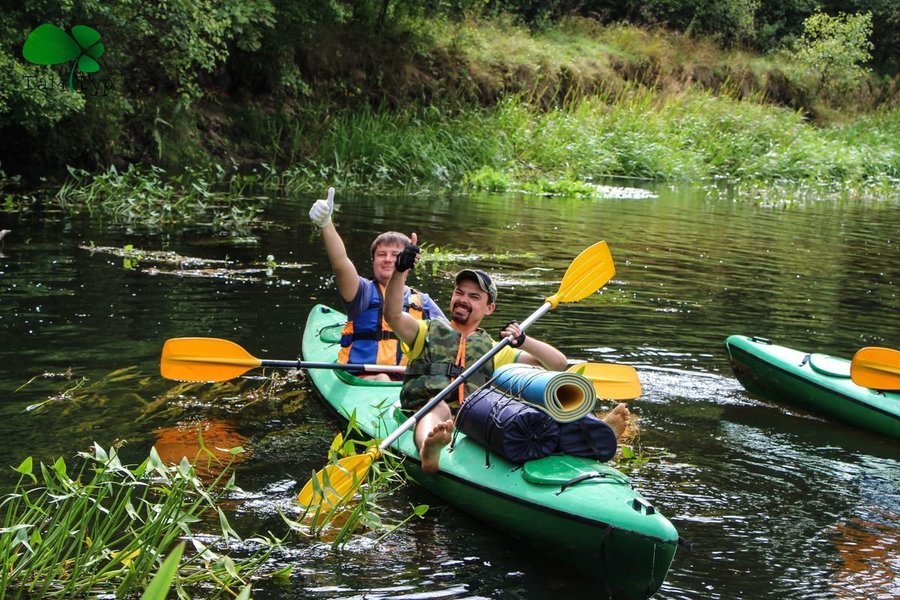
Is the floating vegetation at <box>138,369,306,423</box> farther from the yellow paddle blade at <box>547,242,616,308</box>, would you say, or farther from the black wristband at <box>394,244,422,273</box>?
the black wristband at <box>394,244,422,273</box>

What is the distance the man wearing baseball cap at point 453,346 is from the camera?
4.32m

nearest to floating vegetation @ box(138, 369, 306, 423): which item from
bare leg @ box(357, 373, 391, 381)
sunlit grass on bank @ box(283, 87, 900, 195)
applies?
bare leg @ box(357, 373, 391, 381)

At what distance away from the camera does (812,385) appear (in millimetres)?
5492

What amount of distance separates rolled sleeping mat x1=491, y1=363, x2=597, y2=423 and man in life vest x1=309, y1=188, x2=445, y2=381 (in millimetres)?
1386

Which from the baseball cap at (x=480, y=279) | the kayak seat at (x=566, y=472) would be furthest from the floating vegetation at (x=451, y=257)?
the kayak seat at (x=566, y=472)

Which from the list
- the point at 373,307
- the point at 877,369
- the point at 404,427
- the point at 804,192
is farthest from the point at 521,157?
the point at 404,427

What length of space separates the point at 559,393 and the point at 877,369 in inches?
84.9

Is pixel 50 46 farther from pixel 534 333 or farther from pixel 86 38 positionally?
pixel 534 333

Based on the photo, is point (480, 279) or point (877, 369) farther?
point (877, 369)

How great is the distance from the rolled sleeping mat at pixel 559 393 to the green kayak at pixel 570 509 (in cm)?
16

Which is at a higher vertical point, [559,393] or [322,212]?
[322,212]

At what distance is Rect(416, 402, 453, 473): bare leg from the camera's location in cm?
375

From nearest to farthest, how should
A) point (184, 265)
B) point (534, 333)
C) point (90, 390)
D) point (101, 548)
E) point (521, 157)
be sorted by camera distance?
point (101, 548) → point (90, 390) → point (534, 333) → point (184, 265) → point (521, 157)

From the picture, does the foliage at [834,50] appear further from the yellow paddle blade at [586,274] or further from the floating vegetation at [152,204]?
the yellow paddle blade at [586,274]
